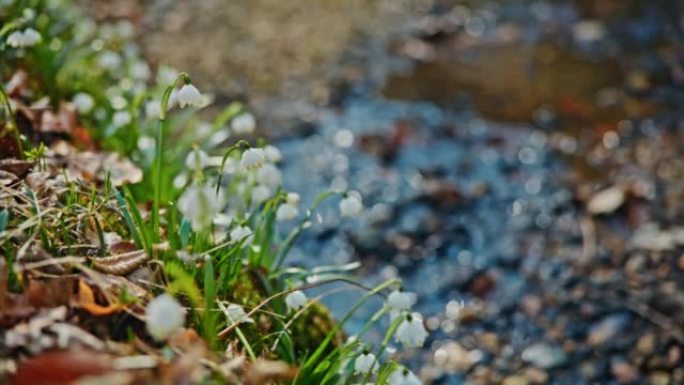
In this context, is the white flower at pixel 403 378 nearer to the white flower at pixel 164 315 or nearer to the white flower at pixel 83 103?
the white flower at pixel 164 315

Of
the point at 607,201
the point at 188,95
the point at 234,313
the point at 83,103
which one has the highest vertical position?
the point at 188,95

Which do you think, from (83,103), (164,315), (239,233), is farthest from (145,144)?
(164,315)

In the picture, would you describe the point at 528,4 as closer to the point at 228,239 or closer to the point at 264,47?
the point at 264,47

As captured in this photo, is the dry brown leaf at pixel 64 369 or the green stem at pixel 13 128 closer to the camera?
the dry brown leaf at pixel 64 369

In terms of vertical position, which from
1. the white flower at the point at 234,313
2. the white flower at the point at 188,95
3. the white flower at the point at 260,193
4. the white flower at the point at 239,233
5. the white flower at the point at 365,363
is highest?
the white flower at the point at 188,95

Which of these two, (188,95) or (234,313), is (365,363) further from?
(188,95)

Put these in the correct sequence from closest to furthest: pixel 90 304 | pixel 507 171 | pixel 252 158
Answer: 1. pixel 90 304
2. pixel 252 158
3. pixel 507 171

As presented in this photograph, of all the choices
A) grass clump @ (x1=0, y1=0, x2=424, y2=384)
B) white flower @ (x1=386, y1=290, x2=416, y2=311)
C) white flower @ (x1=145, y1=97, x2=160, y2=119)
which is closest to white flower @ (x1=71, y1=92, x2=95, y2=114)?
grass clump @ (x1=0, y1=0, x2=424, y2=384)

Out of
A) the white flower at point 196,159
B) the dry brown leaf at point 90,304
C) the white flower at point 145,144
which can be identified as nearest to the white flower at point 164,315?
the dry brown leaf at point 90,304

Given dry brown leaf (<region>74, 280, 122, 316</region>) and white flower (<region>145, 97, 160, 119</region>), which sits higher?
white flower (<region>145, 97, 160, 119</region>)

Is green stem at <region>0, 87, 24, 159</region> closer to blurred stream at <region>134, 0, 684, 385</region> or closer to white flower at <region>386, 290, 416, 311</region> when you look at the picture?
white flower at <region>386, 290, 416, 311</region>

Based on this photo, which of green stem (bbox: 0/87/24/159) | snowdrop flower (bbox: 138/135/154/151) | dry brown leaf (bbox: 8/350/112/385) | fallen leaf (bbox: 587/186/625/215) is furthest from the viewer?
Result: fallen leaf (bbox: 587/186/625/215)
